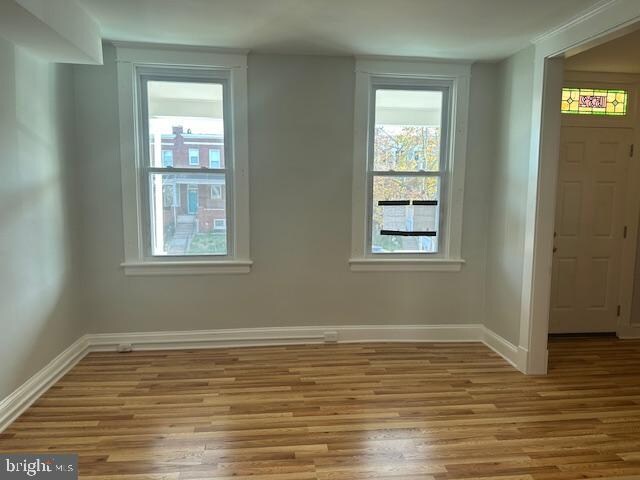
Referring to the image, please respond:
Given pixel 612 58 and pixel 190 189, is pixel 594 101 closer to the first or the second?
pixel 612 58

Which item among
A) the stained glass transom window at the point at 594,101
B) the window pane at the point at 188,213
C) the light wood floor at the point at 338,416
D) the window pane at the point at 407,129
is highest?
the stained glass transom window at the point at 594,101

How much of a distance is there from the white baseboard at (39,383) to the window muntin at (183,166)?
3.27 ft

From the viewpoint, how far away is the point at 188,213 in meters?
3.81

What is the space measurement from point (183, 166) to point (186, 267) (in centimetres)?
89

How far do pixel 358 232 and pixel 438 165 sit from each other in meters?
0.99

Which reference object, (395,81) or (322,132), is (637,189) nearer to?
(395,81)

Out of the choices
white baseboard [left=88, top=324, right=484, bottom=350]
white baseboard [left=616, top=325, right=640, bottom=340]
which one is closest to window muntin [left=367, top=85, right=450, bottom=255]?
white baseboard [left=88, top=324, right=484, bottom=350]

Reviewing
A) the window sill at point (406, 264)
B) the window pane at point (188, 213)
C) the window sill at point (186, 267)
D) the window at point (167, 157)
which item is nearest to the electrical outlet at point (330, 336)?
the window sill at point (406, 264)

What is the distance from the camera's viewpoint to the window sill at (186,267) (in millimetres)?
3734

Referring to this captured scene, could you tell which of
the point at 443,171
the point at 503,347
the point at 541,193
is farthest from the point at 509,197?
the point at 503,347

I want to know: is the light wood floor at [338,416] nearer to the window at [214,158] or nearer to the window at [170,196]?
the window at [170,196]

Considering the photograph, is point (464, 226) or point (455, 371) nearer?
point (455, 371)

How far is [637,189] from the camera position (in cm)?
418

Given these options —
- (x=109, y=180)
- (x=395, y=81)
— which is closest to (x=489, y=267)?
(x=395, y=81)
